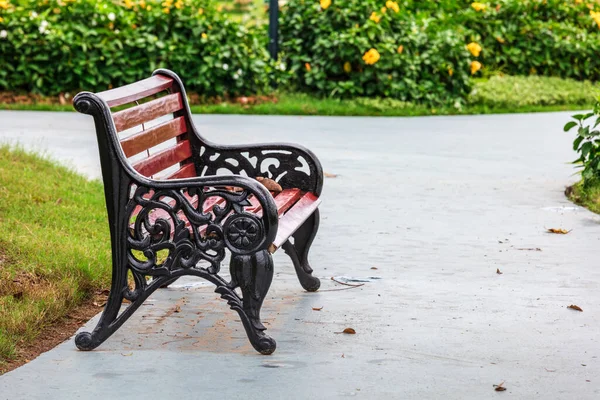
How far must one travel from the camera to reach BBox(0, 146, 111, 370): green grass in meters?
4.78

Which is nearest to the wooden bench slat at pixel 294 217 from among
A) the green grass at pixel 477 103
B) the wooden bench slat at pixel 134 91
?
the wooden bench slat at pixel 134 91

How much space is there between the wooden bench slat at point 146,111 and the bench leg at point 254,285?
2.80 ft

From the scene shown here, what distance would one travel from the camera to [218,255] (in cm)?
453

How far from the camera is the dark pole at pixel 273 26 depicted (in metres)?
Result: 14.0

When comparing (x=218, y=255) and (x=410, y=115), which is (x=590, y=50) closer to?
(x=410, y=115)

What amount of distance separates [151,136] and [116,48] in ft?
28.7

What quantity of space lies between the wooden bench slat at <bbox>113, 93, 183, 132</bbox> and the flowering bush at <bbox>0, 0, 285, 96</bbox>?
7.84 metres

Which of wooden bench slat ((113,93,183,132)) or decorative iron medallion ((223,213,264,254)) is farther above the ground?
wooden bench slat ((113,93,183,132))

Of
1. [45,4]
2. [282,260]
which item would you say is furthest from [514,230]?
[45,4]

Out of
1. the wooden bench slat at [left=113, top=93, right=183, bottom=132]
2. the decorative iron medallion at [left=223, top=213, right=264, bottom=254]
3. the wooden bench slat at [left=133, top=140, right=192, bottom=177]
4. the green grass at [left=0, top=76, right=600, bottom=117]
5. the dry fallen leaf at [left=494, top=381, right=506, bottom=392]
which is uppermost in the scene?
the wooden bench slat at [left=113, top=93, right=183, bottom=132]

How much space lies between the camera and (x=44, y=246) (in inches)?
226

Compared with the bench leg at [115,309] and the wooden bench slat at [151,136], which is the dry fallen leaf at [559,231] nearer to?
the wooden bench slat at [151,136]

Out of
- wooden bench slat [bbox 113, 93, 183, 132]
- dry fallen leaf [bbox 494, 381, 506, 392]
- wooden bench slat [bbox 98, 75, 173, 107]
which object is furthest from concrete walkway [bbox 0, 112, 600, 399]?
wooden bench slat [bbox 98, 75, 173, 107]

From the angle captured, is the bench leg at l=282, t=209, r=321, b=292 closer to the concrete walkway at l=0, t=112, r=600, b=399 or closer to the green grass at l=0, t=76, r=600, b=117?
the concrete walkway at l=0, t=112, r=600, b=399
